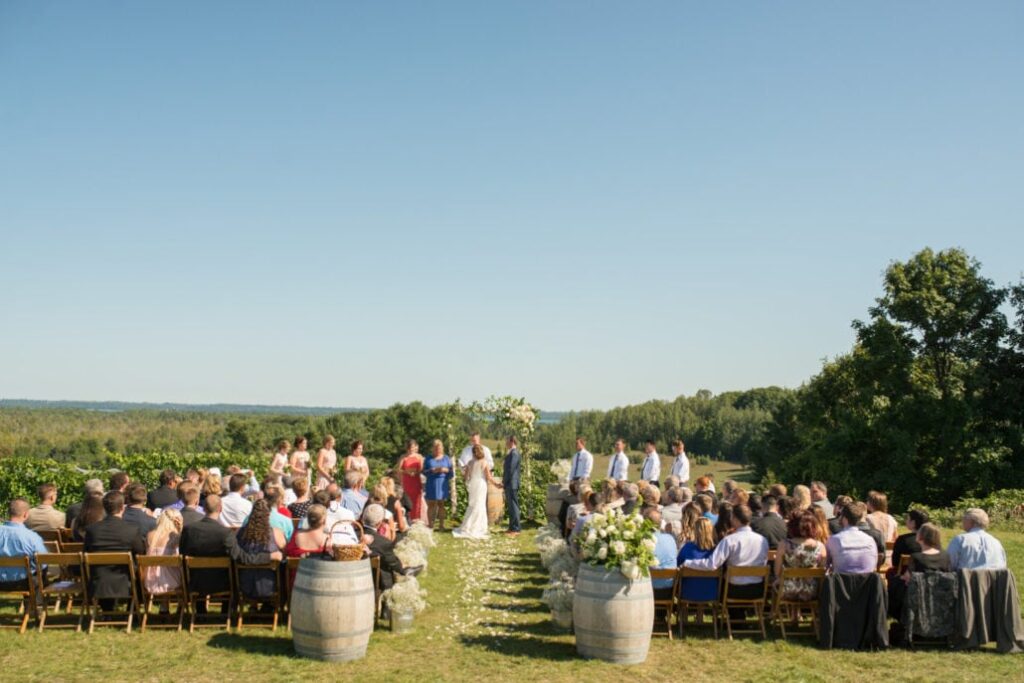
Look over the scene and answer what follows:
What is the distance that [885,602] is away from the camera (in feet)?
26.3

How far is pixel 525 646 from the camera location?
26.4ft

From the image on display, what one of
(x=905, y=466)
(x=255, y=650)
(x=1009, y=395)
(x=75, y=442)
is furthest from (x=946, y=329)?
(x=75, y=442)

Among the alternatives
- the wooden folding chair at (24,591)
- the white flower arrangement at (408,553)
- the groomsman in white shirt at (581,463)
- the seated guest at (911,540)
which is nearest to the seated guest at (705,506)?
the seated guest at (911,540)

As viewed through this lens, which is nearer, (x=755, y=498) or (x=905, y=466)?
(x=755, y=498)

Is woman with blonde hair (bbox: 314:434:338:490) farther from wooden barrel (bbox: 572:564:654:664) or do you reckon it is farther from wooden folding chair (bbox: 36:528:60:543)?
wooden barrel (bbox: 572:564:654:664)

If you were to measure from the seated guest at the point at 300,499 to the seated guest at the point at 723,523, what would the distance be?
205 inches

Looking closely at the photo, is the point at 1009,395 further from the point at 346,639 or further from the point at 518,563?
the point at 346,639

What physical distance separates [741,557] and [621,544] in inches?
76.3

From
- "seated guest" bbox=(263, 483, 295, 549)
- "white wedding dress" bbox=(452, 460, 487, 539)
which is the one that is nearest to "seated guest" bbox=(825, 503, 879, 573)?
"seated guest" bbox=(263, 483, 295, 549)

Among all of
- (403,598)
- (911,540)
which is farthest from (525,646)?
(911,540)

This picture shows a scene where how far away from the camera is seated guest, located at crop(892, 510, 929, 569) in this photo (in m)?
8.59

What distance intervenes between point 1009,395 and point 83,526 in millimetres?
32604

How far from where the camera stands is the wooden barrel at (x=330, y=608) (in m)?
7.20

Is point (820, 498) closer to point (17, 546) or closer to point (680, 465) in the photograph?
point (680, 465)
